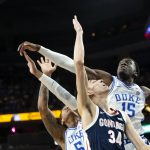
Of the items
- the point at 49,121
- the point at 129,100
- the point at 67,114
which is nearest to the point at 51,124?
the point at 49,121

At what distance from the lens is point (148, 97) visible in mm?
4625

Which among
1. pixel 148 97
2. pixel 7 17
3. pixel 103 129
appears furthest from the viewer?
pixel 7 17

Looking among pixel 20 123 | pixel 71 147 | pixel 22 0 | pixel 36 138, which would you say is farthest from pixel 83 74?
pixel 22 0

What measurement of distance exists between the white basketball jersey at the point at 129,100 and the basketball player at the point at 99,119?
1.34 metres

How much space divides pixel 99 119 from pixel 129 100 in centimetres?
170

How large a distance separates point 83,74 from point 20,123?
40.2 feet

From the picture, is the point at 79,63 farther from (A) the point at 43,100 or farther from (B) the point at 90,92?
(A) the point at 43,100

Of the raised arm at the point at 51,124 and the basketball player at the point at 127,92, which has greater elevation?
the basketball player at the point at 127,92

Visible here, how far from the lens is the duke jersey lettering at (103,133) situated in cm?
272

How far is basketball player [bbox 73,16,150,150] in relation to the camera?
2.73 m

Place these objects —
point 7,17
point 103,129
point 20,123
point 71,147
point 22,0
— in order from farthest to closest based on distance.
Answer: point 7,17, point 22,0, point 20,123, point 71,147, point 103,129

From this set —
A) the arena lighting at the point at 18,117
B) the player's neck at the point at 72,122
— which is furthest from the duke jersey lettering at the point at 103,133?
the arena lighting at the point at 18,117

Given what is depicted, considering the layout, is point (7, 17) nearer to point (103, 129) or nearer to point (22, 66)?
point (22, 66)

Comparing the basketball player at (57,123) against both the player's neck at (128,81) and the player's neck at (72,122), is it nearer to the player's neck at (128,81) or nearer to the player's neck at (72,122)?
the player's neck at (72,122)
